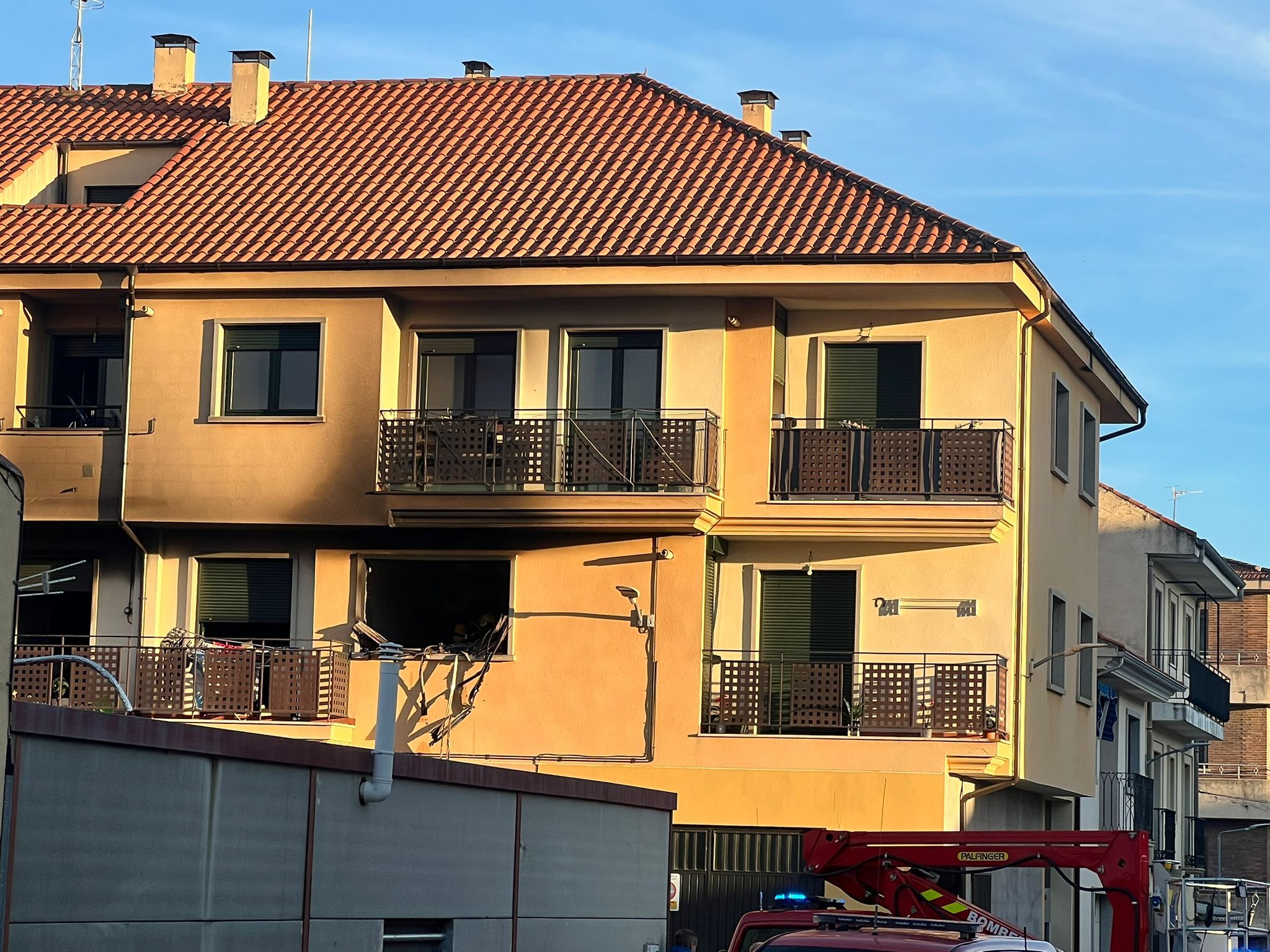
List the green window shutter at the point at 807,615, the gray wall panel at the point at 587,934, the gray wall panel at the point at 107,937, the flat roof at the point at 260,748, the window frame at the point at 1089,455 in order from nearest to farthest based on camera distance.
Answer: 1. the gray wall panel at the point at 107,937
2. the flat roof at the point at 260,748
3. the gray wall panel at the point at 587,934
4. the green window shutter at the point at 807,615
5. the window frame at the point at 1089,455

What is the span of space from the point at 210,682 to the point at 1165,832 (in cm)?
2352

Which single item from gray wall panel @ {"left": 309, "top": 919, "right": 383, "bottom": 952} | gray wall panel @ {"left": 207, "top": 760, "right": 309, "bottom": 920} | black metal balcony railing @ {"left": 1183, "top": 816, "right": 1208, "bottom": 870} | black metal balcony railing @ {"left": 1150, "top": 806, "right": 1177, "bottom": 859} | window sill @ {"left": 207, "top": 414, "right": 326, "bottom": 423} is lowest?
black metal balcony railing @ {"left": 1183, "top": 816, "right": 1208, "bottom": 870}

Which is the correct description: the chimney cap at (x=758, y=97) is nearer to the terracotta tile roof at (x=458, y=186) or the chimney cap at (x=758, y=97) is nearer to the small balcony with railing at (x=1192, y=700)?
the terracotta tile roof at (x=458, y=186)

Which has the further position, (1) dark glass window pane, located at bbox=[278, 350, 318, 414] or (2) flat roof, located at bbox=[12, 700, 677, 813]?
(1) dark glass window pane, located at bbox=[278, 350, 318, 414]

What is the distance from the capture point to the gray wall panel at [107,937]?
1004 cm

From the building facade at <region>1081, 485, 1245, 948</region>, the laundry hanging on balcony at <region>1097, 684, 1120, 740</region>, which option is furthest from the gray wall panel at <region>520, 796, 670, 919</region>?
the laundry hanging on balcony at <region>1097, 684, 1120, 740</region>

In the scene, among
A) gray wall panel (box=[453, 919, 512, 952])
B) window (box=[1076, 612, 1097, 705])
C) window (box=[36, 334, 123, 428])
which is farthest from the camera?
→ window (box=[1076, 612, 1097, 705])

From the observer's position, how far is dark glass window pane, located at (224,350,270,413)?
27.0m

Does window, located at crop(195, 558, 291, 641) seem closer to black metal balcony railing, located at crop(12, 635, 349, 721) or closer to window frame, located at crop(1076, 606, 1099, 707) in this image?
black metal balcony railing, located at crop(12, 635, 349, 721)

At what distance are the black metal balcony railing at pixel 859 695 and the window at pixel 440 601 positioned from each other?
2933 mm

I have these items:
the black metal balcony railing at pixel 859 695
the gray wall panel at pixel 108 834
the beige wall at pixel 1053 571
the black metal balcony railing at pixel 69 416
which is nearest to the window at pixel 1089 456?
the beige wall at pixel 1053 571

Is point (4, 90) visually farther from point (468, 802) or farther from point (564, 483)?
point (468, 802)

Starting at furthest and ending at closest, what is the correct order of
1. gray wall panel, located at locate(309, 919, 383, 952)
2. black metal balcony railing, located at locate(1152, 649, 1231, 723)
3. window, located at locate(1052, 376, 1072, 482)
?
black metal balcony railing, located at locate(1152, 649, 1231, 723) → window, located at locate(1052, 376, 1072, 482) → gray wall panel, located at locate(309, 919, 383, 952)

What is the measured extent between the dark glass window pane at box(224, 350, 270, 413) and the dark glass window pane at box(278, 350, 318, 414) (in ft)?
0.66
